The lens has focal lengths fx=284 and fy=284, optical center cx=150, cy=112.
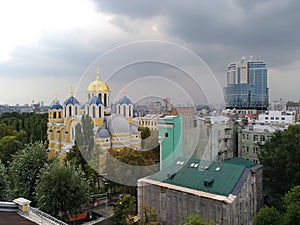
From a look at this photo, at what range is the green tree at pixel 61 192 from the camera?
667 centimetres

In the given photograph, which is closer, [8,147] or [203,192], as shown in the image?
[203,192]

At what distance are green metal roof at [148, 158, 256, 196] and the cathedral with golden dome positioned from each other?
1.27 meters

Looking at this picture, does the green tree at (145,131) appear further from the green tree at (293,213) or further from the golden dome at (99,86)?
the green tree at (293,213)

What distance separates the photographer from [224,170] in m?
6.66

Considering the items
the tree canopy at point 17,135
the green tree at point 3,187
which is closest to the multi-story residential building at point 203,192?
the green tree at point 3,187

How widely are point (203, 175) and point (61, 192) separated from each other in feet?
11.1

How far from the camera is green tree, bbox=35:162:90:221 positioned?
6.67m

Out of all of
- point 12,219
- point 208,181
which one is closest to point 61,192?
point 12,219

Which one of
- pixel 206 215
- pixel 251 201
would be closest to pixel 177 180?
pixel 206 215

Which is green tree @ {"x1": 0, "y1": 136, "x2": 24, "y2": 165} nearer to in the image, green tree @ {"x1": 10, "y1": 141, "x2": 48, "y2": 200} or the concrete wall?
green tree @ {"x1": 10, "y1": 141, "x2": 48, "y2": 200}

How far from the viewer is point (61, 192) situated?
6.73 metres

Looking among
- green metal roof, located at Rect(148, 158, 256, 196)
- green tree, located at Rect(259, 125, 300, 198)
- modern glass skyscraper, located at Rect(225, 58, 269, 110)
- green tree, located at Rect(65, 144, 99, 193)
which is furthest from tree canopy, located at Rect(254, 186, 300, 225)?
modern glass skyscraper, located at Rect(225, 58, 269, 110)

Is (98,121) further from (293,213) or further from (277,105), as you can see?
(277,105)

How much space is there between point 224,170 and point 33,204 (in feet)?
16.4
